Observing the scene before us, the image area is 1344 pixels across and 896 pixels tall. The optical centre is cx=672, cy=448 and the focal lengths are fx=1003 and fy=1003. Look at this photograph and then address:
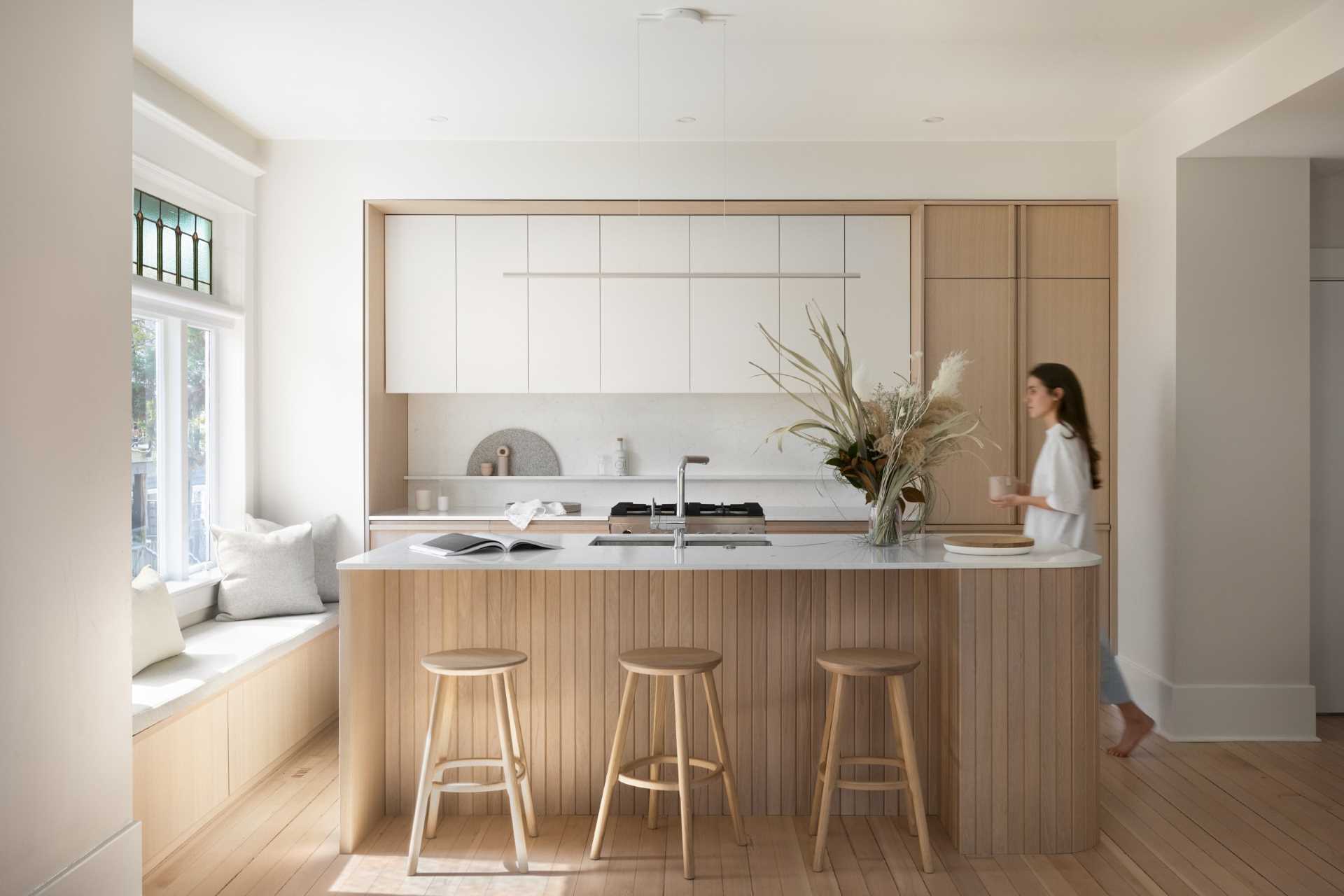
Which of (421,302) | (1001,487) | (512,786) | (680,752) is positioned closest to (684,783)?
(680,752)

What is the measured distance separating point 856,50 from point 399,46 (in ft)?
5.72

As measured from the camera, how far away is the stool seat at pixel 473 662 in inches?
116

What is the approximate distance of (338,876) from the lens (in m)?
2.93

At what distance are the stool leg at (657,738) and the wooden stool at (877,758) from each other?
0.52 meters

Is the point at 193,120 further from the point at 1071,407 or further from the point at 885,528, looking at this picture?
the point at 1071,407

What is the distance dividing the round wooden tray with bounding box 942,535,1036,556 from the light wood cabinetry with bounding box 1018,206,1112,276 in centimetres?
230

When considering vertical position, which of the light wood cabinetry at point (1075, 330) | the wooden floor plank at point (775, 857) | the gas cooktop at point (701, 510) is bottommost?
the wooden floor plank at point (775, 857)

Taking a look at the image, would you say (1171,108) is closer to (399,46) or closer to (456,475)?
(399,46)

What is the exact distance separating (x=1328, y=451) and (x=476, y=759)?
13.8 ft

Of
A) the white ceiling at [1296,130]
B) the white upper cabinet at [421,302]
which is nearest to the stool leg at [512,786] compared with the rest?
the white upper cabinet at [421,302]

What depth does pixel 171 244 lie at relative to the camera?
4398 mm

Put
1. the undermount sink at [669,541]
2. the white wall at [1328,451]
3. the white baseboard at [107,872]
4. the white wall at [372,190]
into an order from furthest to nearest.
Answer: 1. the white wall at [372,190]
2. the white wall at [1328,451]
3. the undermount sink at [669,541]
4. the white baseboard at [107,872]

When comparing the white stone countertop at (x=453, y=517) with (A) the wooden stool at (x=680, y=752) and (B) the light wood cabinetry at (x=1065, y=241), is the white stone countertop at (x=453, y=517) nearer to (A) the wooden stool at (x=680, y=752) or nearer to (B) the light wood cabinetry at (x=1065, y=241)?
(A) the wooden stool at (x=680, y=752)

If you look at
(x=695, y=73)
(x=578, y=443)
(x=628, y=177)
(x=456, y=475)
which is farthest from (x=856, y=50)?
(x=456, y=475)
